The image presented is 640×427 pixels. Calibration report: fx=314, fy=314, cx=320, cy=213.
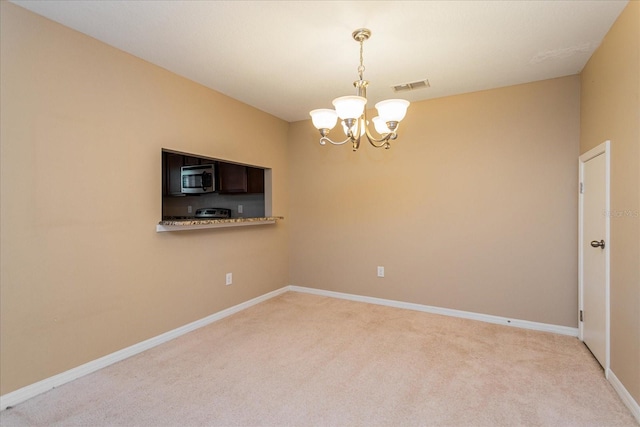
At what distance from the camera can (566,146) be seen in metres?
2.88

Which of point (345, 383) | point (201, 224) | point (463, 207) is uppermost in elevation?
point (463, 207)

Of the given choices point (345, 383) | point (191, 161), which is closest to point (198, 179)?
point (191, 161)

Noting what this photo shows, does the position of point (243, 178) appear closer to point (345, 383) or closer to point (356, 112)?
point (356, 112)

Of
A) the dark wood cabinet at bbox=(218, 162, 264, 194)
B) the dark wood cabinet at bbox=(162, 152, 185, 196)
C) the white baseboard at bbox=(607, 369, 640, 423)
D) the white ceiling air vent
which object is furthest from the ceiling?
the white baseboard at bbox=(607, 369, 640, 423)

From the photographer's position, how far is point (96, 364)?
7.43 ft

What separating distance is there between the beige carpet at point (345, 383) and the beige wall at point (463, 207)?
540mm

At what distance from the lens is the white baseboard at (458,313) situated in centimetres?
293

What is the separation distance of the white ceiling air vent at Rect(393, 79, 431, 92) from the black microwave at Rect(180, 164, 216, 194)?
8.65 feet

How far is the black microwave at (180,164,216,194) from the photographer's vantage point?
14.3 ft

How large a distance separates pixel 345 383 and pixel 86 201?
7.21 ft

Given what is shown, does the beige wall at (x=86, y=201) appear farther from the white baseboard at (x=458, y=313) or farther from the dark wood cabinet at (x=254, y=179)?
the white baseboard at (x=458, y=313)

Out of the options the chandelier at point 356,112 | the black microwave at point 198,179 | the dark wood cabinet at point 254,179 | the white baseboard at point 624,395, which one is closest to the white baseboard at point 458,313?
the white baseboard at point 624,395

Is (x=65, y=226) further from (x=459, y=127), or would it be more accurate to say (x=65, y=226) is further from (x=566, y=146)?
(x=566, y=146)

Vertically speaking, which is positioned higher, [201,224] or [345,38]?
[345,38]
